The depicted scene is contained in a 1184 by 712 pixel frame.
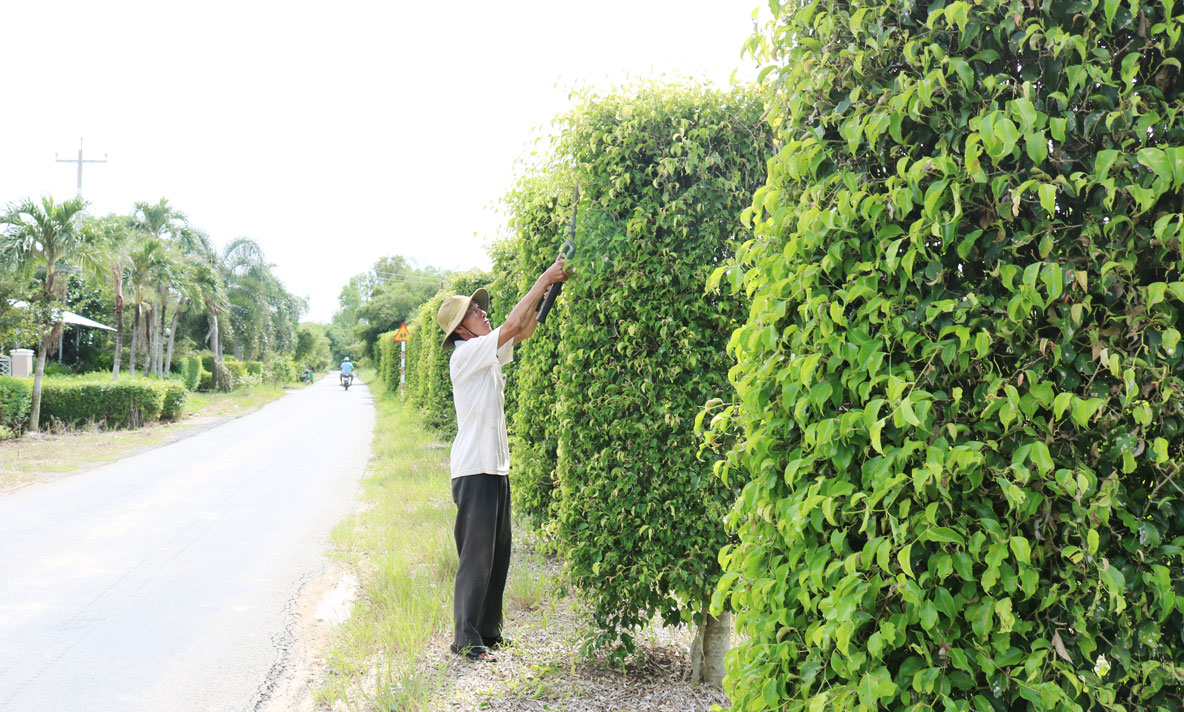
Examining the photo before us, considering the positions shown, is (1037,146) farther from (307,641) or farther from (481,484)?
(307,641)

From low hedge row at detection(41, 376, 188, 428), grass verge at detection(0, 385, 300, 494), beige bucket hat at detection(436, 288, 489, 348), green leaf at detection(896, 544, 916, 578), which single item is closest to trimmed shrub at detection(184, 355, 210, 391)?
grass verge at detection(0, 385, 300, 494)

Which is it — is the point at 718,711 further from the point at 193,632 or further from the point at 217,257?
the point at 217,257

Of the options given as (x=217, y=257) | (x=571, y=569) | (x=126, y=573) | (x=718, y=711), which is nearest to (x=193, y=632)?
(x=126, y=573)

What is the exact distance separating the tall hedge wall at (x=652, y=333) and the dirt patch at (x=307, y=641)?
5.63 ft

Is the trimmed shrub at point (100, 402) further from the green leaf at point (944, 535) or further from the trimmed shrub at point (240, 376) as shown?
the trimmed shrub at point (240, 376)

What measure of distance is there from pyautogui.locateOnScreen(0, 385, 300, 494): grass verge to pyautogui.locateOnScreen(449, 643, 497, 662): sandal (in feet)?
30.9

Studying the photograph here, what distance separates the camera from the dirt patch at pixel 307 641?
4.46 meters

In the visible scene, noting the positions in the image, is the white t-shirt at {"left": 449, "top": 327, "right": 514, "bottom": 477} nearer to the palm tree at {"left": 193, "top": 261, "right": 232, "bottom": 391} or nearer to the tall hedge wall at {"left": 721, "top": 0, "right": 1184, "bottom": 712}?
the tall hedge wall at {"left": 721, "top": 0, "right": 1184, "bottom": 712}

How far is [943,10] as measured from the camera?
6.29 ft

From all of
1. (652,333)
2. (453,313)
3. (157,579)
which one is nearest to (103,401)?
(157,579)

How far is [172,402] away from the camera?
2242cm

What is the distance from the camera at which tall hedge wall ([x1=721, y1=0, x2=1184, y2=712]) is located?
177 centimetres

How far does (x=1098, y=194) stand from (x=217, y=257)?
54.9m

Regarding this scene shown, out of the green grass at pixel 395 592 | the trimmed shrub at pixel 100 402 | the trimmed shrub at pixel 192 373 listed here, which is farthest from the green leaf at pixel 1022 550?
the trimmed shrub at pixel 192 373
